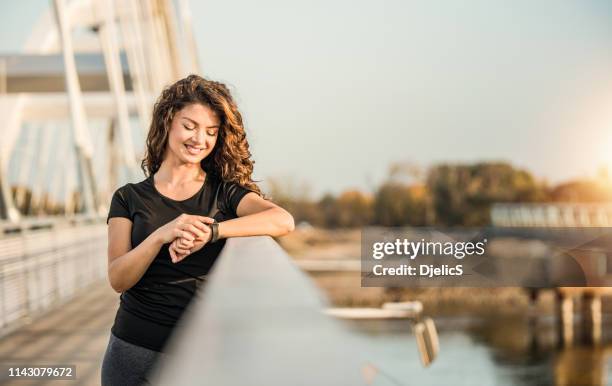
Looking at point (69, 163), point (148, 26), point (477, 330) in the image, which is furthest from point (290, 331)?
point (477, 330)

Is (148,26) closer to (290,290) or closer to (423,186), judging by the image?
(290,290)

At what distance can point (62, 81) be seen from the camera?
46.3 feet

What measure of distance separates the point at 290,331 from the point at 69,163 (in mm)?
24843

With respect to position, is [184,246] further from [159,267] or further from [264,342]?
[264,342]

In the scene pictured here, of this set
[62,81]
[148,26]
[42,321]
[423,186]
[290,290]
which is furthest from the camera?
[423,186]

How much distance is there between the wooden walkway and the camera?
5.05 metres

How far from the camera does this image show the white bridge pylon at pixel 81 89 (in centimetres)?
1298

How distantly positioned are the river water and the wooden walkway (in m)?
29.5

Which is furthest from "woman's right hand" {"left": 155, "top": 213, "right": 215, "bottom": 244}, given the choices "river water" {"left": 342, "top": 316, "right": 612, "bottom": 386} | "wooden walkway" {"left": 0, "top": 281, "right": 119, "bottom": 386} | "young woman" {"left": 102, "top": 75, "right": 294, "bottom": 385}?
"river water" {"left": 342, "top": 316, "right": 612, "bottom": 386}

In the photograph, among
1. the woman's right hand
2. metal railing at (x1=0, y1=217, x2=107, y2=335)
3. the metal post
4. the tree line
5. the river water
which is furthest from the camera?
the tree line

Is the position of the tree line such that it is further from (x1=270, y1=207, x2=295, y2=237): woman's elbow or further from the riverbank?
(x1=270, y1=207, x2=295, y2=237): woman's elbow

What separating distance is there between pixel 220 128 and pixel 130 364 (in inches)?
16.6

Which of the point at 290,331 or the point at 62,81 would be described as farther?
the point at 62,81

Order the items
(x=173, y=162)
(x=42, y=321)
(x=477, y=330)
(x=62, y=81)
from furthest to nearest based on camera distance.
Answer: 1. (x=477, y=330)
2. (x=62, y=81)
3. (x=42, y=321)
4. (x=173, y=162)
